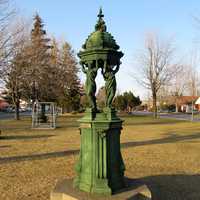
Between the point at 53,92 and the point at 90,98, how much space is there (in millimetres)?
28936

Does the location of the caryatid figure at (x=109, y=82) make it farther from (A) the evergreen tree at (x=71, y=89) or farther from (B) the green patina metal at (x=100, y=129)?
(A) the evergreen tree at (x=71, y=89)

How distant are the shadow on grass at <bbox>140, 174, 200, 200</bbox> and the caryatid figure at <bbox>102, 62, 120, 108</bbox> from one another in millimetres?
2079

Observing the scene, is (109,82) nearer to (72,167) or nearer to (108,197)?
(108,197)

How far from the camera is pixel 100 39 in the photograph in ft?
17.0

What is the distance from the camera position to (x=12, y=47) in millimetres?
23219

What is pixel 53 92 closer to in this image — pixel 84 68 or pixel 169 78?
pixel 169 78

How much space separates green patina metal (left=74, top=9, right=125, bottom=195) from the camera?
16.5 ft

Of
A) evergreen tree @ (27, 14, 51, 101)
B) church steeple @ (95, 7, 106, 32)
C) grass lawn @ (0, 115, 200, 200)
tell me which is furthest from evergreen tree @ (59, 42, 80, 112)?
church steeple @ (95, 7, 106, 32)

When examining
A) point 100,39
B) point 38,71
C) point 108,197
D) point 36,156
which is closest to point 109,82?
point 100,39

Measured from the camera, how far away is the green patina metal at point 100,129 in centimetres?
502

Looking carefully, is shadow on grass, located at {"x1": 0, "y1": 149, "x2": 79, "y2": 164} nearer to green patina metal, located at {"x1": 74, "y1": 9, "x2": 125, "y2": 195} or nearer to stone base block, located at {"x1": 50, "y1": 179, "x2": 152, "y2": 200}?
stone base block, located at {"x1": 50, "y1": 179, "x2": 152, "y2": 200}

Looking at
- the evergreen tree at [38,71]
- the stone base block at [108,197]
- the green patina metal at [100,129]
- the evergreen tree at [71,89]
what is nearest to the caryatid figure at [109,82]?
the green patina metal at [100,129]

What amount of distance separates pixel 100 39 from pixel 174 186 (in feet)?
11.9

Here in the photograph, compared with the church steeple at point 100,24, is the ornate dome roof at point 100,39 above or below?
below
